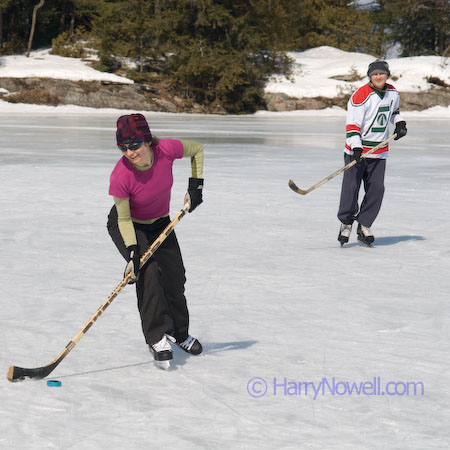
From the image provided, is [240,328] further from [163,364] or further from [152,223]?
[152,223]

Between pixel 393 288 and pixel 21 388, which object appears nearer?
pixel 21 388

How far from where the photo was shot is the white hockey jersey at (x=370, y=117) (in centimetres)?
668

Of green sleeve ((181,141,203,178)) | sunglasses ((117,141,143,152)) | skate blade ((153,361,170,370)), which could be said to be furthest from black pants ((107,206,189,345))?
sunglasses ((117,141,143,152))

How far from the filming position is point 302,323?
14.3ft

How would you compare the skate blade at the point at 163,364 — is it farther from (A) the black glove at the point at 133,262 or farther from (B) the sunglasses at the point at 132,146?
(B) the sunglasses at the point at 132,146

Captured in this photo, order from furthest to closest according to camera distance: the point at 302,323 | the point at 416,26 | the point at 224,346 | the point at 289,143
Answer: the point at 416,26, the point at 289,143, the point at 302,323, the point at 224,346

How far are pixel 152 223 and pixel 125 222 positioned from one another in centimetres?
23

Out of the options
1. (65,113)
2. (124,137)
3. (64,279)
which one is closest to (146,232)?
(124,137)

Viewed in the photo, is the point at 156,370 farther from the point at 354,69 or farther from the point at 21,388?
the point at 354,69

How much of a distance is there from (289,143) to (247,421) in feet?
50.7

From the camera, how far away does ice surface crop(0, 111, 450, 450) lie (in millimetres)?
2918

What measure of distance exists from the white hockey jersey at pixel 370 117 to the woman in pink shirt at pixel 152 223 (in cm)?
317

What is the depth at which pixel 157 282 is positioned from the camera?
11.9ft

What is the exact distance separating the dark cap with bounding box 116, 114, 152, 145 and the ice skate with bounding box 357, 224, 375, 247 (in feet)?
12.3
